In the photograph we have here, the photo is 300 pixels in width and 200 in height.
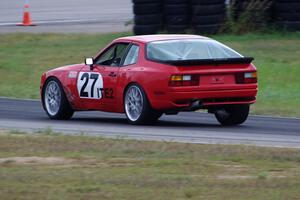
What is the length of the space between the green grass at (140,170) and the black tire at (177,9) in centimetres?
1496

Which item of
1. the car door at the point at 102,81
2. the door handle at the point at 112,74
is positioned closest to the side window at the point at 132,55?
the car door at the point at 102,81

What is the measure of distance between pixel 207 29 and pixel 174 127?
1330 centimetres

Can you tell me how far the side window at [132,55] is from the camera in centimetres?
1469

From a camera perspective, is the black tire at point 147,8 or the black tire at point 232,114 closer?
the black tire at point 232,114

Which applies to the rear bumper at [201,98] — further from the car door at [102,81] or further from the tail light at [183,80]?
the car door at [102,81]

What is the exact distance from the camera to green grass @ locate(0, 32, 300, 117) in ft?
65.5

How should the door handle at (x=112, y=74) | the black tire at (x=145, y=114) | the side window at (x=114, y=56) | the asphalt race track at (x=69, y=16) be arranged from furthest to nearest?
1. the asphalt race track at (x=69, y=16)
2. the side window at (x=114, y=56)
3. the door handle at (x=112, y=74)
4. the black tire at (x=145, y=114)

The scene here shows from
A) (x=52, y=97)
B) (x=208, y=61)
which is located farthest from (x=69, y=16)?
(x=208, y=61)

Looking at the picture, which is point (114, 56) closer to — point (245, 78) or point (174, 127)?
point (174, 127)

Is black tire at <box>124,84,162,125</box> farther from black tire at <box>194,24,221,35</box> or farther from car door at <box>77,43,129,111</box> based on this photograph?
black tire at <box>194,24,221,35</box>

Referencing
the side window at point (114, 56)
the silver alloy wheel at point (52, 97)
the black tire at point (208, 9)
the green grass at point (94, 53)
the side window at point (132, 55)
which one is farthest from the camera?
the black tire at point (208, 9)

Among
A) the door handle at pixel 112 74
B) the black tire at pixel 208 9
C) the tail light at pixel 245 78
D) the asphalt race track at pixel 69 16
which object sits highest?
the door handle at pixel 112 74

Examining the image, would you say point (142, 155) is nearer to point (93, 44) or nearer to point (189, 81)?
Answer: point (189, 81)

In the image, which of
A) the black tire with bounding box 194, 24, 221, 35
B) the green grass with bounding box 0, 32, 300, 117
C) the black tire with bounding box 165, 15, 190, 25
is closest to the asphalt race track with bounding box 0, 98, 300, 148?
the green grass with bounding box 0, 32, 300, 117
